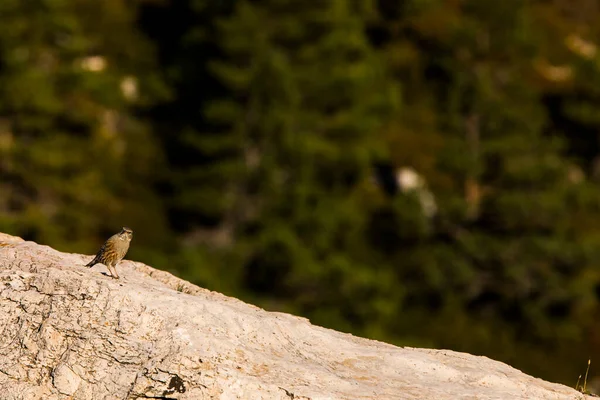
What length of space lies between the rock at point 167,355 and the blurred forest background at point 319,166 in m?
25.8

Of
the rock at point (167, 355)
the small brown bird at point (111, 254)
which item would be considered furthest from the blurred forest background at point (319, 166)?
the rock at point (167, 355)

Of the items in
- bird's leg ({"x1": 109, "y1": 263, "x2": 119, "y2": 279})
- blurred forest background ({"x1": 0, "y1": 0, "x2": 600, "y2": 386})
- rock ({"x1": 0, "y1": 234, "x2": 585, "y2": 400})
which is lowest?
rock ({"x1": 0, "y1": 234, "x2": 585, "y2": 400})

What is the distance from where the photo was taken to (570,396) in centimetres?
1103

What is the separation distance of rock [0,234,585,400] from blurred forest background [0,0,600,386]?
2583cm

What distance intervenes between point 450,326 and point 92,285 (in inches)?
1381

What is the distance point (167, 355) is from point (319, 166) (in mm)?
41289

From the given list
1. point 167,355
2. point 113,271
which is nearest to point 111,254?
point 113,271

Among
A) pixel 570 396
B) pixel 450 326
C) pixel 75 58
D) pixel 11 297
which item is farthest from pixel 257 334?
pixel 75 58

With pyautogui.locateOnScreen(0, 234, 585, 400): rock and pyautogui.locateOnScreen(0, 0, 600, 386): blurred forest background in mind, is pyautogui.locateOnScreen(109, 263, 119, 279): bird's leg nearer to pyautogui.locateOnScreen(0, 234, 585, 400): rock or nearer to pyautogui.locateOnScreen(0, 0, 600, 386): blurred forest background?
pyautogui.locateOnScreen(0, 234, 585, 400): rock

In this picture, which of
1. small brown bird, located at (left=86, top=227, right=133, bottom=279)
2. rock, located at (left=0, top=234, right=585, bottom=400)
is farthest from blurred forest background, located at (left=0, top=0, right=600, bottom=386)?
rock, located at (left=0, top=234, right=585, bottom=400)

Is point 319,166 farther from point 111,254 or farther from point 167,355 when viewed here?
point 167,355

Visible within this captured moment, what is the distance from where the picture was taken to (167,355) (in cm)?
968

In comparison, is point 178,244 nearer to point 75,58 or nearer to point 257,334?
point 75,58

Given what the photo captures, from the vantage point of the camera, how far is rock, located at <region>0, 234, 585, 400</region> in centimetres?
A: 959
